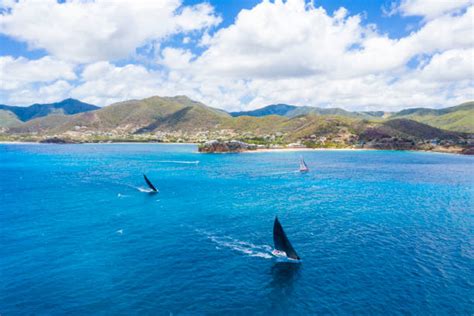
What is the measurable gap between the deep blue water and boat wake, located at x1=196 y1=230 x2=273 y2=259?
0.33 meters

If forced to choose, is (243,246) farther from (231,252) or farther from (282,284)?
(282,284)

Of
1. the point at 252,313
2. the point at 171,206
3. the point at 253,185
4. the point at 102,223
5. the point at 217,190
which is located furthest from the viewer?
the point at 253,185

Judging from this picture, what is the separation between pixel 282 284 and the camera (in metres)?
42.9

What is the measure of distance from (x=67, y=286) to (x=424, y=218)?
74071 mm

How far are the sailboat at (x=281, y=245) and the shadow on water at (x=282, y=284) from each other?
5.42 ft

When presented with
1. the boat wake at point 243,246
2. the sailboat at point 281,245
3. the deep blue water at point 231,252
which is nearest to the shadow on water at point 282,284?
the deep blue water at point 231,252

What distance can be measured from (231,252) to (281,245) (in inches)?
335

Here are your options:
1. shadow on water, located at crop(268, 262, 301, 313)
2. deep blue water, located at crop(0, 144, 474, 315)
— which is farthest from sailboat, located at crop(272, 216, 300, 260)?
deep blue water, located at crop(0, 144, 474, 315)

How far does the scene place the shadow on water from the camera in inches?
1496

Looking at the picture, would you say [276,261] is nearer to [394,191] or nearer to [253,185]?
[253,185]

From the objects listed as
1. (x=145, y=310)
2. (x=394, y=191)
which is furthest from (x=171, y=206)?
(x=394, y=191)

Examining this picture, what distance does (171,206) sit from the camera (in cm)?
8419

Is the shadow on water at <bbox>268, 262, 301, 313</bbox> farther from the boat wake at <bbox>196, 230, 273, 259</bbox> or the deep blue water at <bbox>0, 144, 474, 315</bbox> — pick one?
the boat wake at <bbox>196, 230, 273, 259</bbox>

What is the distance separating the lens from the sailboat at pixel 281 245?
49.7m
